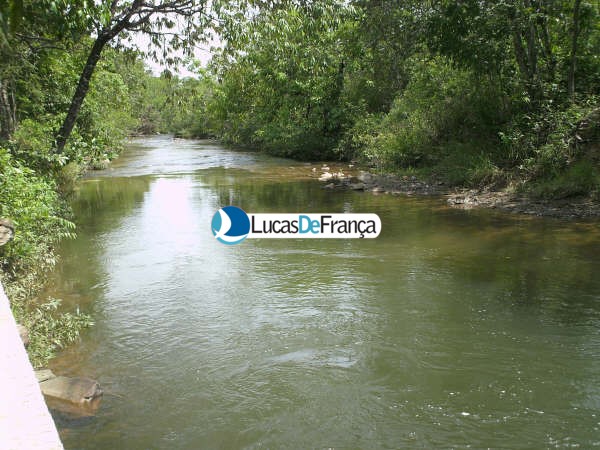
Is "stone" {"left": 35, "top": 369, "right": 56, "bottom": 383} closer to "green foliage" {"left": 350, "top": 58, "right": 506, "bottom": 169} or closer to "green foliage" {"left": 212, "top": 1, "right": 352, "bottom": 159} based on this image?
"green foliage" {"left": 212, "top": 1, "right": 352, "bottom": 159}

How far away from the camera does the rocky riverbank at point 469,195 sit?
37.9ft

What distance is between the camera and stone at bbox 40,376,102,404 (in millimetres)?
4395

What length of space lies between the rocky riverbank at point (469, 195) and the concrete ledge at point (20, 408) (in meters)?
10.9

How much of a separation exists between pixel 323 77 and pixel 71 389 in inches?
891

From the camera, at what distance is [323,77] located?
25.3 metres

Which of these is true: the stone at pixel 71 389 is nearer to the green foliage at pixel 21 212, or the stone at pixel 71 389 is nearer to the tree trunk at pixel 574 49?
the green foliage at pixel 21 212

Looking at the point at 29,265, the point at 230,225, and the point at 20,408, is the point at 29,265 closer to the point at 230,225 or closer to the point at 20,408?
the point at 230,225

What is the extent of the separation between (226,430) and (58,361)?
88.0 inches

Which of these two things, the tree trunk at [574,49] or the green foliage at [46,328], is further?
the tree trunk at [574,49]

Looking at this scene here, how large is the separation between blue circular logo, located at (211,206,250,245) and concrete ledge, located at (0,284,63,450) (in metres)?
7.50

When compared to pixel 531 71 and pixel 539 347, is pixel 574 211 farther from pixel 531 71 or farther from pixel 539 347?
pixel 539 347

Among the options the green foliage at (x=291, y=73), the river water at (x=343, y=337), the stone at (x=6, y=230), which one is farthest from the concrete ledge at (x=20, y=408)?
the green foliage at (x=291, y=73)

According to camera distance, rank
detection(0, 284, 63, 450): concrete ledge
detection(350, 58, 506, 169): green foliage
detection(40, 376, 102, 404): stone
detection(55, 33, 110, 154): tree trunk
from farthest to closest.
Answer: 1. detection(350, 58, 506, 169): green foliage
2. detection(55, 33, 110, 154): tree trunk
3. detection(40, 376, 102, 404): stone
4. detection(0, 284, 63, 450): concrete ledge

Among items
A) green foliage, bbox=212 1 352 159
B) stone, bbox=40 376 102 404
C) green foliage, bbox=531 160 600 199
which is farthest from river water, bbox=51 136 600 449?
green foliage, bbox=212 1 352 159
